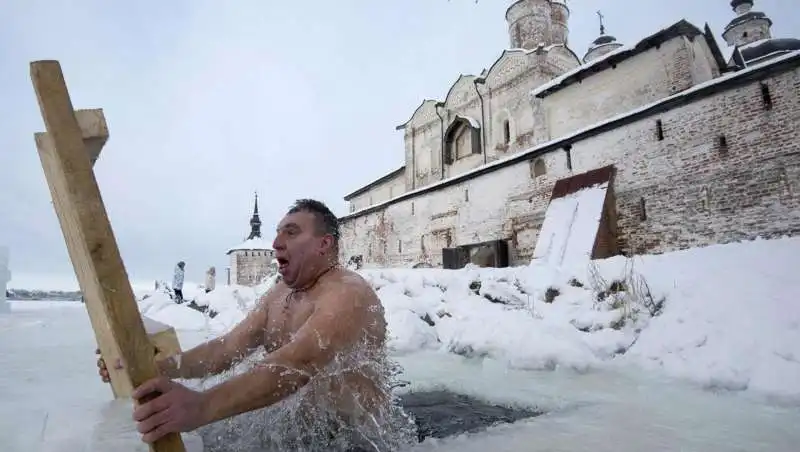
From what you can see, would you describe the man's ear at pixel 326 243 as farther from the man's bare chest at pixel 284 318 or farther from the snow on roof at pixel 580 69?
the snow on roof at pixel 580 69

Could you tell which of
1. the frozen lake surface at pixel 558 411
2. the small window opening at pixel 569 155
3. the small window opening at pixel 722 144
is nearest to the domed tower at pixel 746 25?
the small window opening at pixel 569 155

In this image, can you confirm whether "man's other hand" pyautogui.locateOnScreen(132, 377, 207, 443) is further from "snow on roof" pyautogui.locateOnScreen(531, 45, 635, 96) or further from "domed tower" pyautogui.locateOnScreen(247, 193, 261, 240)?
"domed tower" pyautogui.locateOnScreen(247, 193, 261, 240)

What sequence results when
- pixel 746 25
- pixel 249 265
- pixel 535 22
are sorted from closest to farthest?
1. pixel 535 22
2. pixel 746 25
3. pixel 249 265

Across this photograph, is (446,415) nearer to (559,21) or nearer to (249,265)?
(559,21)

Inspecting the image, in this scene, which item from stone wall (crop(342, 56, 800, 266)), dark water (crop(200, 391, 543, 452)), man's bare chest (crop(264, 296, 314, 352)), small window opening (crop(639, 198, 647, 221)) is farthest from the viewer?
small window opening (crop(639, 198, 647, 221))

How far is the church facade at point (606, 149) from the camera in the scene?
8.06 metres

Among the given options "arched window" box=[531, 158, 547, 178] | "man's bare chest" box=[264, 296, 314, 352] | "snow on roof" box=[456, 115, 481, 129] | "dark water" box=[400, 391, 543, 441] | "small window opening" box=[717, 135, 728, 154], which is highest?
"snow on roof" box=[456, 115, 481, 129]

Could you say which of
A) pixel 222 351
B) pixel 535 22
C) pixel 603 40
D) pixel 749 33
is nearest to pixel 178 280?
pixel 222 351

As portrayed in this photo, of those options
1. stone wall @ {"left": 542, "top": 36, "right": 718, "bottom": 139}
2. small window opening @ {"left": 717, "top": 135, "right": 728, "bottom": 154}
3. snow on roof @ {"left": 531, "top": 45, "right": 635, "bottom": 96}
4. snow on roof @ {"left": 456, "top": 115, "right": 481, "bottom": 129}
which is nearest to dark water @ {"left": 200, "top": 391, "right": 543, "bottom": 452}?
small window opening @ {"left": 717, "top": 135, "right": 728, "bottom": 154}

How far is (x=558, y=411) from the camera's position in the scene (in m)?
2.43

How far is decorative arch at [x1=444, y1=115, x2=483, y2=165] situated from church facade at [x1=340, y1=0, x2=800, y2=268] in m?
0.06

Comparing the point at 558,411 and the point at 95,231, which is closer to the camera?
the point at 95,231

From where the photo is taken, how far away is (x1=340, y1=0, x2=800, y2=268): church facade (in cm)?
806

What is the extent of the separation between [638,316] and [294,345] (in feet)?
13.6
